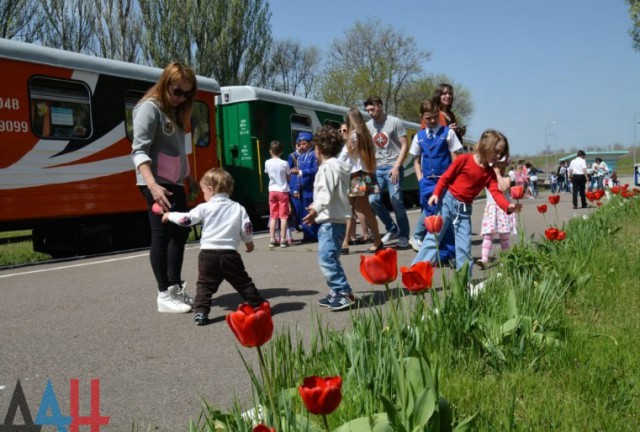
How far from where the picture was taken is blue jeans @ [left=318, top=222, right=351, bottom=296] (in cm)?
514

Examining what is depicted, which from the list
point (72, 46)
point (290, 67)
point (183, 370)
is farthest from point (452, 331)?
point (290, 67)

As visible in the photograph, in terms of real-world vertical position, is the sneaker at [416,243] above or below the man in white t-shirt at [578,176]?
below

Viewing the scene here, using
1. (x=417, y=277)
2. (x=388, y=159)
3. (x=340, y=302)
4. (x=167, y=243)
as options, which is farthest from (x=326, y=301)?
(x=388, y=159)

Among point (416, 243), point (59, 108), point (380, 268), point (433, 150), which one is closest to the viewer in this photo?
point (380, 268)

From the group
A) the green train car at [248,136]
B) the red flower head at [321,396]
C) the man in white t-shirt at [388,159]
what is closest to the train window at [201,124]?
the green train car at [248,136]

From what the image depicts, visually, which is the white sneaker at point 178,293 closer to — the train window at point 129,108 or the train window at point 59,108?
the train window at point 59,108

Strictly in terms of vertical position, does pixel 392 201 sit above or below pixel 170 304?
above

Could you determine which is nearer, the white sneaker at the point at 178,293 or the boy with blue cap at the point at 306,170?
the white sneaker at the point at 178,293

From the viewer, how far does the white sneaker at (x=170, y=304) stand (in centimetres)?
527

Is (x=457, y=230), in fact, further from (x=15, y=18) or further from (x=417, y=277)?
(x=15, y=18)

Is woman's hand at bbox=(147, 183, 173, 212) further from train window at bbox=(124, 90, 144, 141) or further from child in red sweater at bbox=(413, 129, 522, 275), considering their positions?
train window at bbox=(124, 90, 144, 141)

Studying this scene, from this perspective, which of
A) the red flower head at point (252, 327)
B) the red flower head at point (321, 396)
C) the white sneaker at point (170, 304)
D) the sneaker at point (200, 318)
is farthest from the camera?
the white sneaker at point (170, 304)

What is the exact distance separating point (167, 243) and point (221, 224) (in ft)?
1.77

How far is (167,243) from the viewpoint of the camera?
5.31 metres
